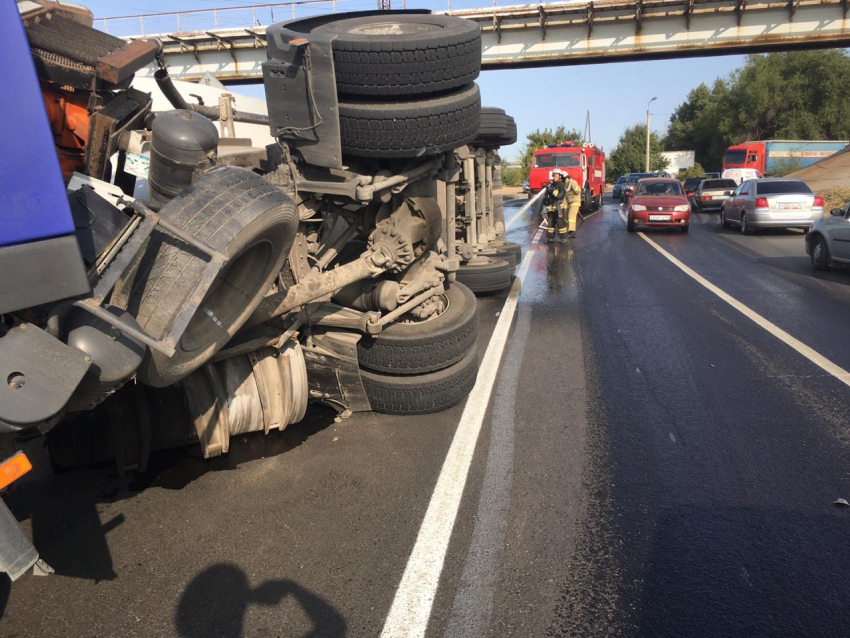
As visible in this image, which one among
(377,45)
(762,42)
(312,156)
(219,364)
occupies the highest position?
(762,42)

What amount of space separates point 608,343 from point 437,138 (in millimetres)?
3420

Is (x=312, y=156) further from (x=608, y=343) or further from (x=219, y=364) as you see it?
(x=608, y=343)

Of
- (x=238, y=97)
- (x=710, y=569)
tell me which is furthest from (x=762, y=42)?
(x=710, y=569)

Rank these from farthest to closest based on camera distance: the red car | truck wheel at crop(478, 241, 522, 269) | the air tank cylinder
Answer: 1. the red car
2. truck wheel at crop(478, 241, 522, 269)
3. the air tank cylinder

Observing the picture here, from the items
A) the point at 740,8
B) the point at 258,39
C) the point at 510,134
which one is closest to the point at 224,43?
the point at 258,39

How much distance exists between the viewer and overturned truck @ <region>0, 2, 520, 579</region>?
2254 millimetres

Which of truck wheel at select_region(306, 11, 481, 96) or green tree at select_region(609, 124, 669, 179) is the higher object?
truck wheel at select_region(306, 11, 481, 96)

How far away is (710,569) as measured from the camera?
3111mm

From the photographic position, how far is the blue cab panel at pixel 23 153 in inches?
83.3

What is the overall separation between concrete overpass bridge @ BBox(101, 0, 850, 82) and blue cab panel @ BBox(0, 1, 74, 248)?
86.8 feet

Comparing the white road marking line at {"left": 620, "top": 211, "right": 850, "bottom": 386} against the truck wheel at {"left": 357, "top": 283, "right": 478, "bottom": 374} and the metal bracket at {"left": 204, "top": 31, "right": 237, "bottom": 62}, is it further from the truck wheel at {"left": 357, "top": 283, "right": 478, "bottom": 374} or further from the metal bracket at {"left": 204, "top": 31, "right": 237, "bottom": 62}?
the metal bracket at {"left": 204, "top": 31, "right": 237, "bottom": 62}

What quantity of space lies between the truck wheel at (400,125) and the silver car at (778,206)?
48.8ft

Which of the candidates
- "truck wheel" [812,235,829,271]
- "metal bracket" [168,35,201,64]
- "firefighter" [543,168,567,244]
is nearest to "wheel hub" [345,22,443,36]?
"truck wheel" [812,235,829,271]

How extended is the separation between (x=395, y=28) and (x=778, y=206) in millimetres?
15079
